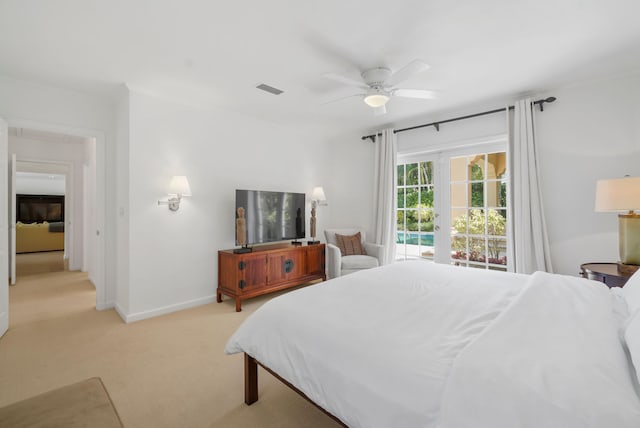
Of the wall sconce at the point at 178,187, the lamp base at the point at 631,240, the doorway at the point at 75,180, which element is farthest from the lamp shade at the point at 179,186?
the lamp base at the point at 631,240

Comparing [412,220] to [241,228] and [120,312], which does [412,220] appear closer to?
[241,228]

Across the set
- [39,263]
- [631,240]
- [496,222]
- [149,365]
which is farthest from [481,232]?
[39,263]

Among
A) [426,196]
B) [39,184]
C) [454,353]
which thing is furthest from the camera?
[39,184]

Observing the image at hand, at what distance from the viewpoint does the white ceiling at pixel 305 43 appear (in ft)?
6.49

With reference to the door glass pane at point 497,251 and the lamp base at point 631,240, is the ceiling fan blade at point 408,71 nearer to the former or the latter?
the lamp base at point 631,240

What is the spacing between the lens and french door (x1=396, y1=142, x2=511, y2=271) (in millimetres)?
Answer: 3824

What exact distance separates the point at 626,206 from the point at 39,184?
1308 cm

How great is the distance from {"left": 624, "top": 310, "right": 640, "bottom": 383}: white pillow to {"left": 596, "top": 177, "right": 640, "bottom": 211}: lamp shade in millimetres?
1769

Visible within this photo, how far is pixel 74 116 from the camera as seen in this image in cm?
335

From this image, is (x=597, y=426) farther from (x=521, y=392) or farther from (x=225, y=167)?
(x=225, y=167)

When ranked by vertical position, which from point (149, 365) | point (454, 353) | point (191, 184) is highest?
point (191, 184)

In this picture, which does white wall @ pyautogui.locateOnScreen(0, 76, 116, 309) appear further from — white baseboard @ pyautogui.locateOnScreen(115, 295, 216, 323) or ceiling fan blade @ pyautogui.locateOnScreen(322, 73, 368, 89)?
ceiling fan blade @ pyautogui.locateOnScreen(322, 73, 368, 89)

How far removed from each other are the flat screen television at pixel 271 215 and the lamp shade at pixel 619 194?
337 centimetres

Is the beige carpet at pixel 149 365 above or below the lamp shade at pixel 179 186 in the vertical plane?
below
